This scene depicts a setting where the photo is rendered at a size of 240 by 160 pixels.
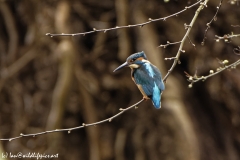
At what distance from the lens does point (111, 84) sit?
6.28 m

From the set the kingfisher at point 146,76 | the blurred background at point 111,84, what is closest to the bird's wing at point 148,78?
the kingfisher at point 146,76

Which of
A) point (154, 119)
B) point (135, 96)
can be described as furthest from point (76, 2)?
point (154, 119)

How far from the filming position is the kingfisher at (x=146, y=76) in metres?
2.71

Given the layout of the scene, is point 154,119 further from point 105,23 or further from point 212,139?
point 105,23

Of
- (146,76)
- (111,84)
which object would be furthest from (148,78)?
(111,84)

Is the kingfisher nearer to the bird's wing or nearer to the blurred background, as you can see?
the bird's wing

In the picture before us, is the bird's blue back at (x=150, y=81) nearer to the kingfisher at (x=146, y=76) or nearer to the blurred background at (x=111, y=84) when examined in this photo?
the kingfisher at (x=146, y=76)

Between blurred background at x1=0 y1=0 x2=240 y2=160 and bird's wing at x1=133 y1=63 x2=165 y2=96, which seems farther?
blurred background at x1=0 y1=0 x2=240 y2=160

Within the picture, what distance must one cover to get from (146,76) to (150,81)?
0.07 meters

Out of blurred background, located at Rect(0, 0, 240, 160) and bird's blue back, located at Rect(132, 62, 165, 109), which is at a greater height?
blurred background, located at Rect(0, 0, 240, 160)

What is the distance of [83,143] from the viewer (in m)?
6.63

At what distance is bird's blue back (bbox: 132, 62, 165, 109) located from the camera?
2676mm

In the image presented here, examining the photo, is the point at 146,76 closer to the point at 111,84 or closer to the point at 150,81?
the point at 150,81

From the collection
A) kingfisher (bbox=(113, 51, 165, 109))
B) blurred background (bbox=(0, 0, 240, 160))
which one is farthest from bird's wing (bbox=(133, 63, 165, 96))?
blurred background (bbox=(0, 0, 240, 160))
